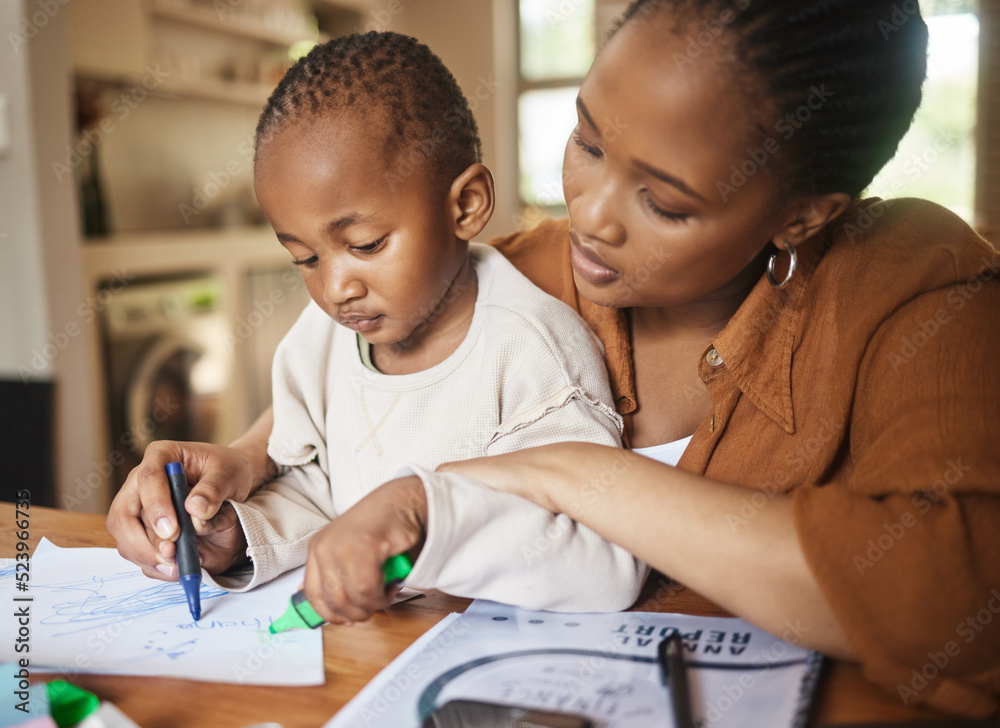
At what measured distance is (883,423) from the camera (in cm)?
70

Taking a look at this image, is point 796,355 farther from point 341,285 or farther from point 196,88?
point 196,88

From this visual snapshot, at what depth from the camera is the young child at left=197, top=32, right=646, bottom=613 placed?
0.80 m

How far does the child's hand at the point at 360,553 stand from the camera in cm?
60

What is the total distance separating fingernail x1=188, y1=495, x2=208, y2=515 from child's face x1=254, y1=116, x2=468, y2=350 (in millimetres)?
230

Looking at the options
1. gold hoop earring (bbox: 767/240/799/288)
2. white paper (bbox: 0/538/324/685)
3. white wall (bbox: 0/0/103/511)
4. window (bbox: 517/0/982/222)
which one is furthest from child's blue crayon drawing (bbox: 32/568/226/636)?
window (bbox: 517/0/982/222)

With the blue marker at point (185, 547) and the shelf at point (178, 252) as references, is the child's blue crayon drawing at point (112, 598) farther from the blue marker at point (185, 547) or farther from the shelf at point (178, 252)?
the shelf at point (178, 252)

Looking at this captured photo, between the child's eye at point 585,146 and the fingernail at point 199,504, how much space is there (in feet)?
1.62

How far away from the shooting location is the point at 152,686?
0.59 m

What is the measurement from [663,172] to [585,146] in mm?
112

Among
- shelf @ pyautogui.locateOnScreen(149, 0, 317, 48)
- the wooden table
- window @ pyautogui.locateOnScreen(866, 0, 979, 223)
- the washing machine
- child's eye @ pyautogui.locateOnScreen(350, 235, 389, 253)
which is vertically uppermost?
shelf @ pyautogui.locateOnScreen(149, 0, 317, 48)

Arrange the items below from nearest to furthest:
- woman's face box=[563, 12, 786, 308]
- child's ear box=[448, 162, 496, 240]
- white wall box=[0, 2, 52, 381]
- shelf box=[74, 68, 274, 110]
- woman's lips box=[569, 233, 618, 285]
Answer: woman's face box=[563, 12, 786, 308] → woman's lips box=[569, 233, 618, 285] → child's ear box=[448, 162, 496, 240] → white wall box=[0, 2, 52, 381] → shelf box=[74, 68, 274, 110]

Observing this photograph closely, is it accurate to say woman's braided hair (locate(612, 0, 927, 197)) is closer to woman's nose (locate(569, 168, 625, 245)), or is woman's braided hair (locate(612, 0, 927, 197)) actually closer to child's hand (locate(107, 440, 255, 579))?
woman's nose (locate(569, 168, 625, 245))

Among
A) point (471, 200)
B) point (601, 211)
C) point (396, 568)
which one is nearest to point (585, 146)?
point (601, 211)

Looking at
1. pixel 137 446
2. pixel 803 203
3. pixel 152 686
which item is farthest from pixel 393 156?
pixel 137 446
